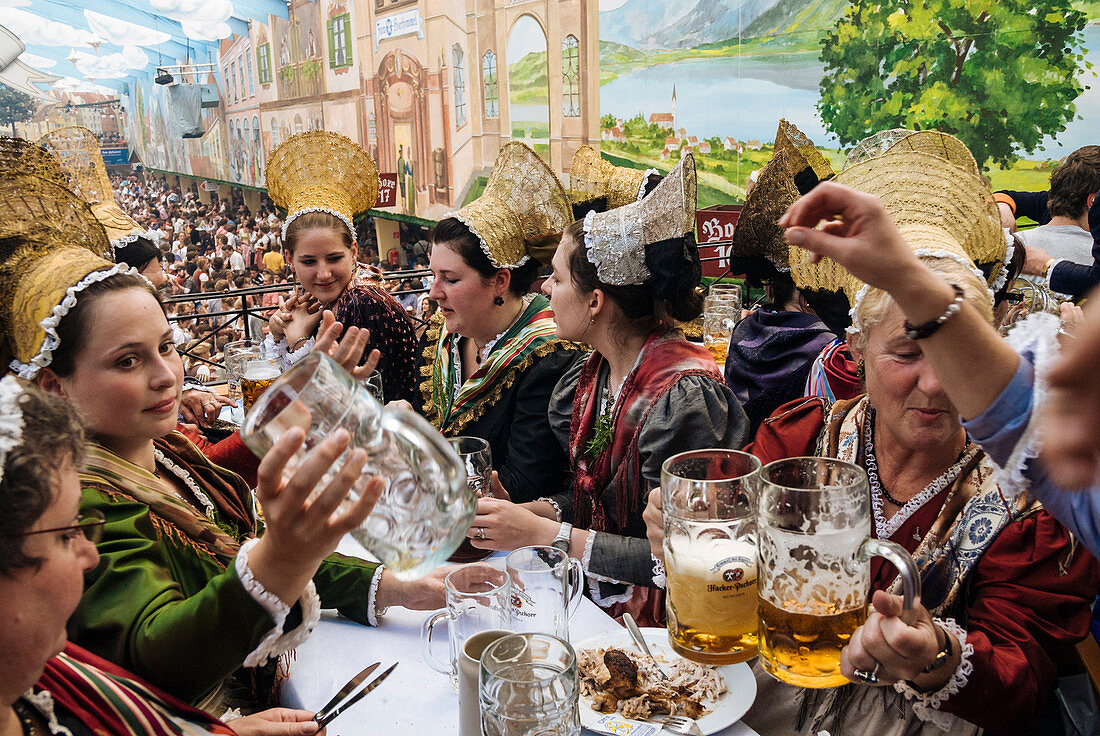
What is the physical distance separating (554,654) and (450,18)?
1206 centimetres

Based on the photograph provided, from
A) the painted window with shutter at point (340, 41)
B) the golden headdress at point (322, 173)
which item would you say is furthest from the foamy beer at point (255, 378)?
the painted window with shutter at point (340, 41)

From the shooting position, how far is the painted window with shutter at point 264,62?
1728 cm

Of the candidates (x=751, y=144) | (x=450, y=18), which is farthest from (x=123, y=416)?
(x=450, y=18)

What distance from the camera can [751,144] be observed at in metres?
7.44

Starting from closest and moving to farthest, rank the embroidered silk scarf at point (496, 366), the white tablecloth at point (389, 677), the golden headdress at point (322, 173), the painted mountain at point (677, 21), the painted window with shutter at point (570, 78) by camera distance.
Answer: the white tablecloth at point (389, 677) → the embroidered silk scarf at point (496, 366) → the golden headdress at point (322, 173) → the painted mountain at point (677, 21) → the painted window with shutter at point (570, 78)

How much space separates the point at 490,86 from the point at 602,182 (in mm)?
8535

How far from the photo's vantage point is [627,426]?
2.19 meters

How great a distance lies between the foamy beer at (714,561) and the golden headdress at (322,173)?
3266mm

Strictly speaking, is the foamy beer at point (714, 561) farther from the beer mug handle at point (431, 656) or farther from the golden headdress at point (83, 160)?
the golden headdress at point (83, 160)

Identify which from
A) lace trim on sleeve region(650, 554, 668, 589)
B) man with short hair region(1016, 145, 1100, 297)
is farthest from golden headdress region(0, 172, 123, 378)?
man with short hair region(1016, 145, 1100, 297)

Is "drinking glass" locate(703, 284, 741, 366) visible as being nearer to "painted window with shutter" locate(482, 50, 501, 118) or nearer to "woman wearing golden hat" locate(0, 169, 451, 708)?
"woman wearing golden hat" locate(0, 169, 451, 708)

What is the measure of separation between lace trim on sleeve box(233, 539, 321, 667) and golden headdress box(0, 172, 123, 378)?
0.68 m

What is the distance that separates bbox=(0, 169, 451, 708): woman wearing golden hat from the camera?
113 centimetres

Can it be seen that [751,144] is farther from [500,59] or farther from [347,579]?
[347,579]
